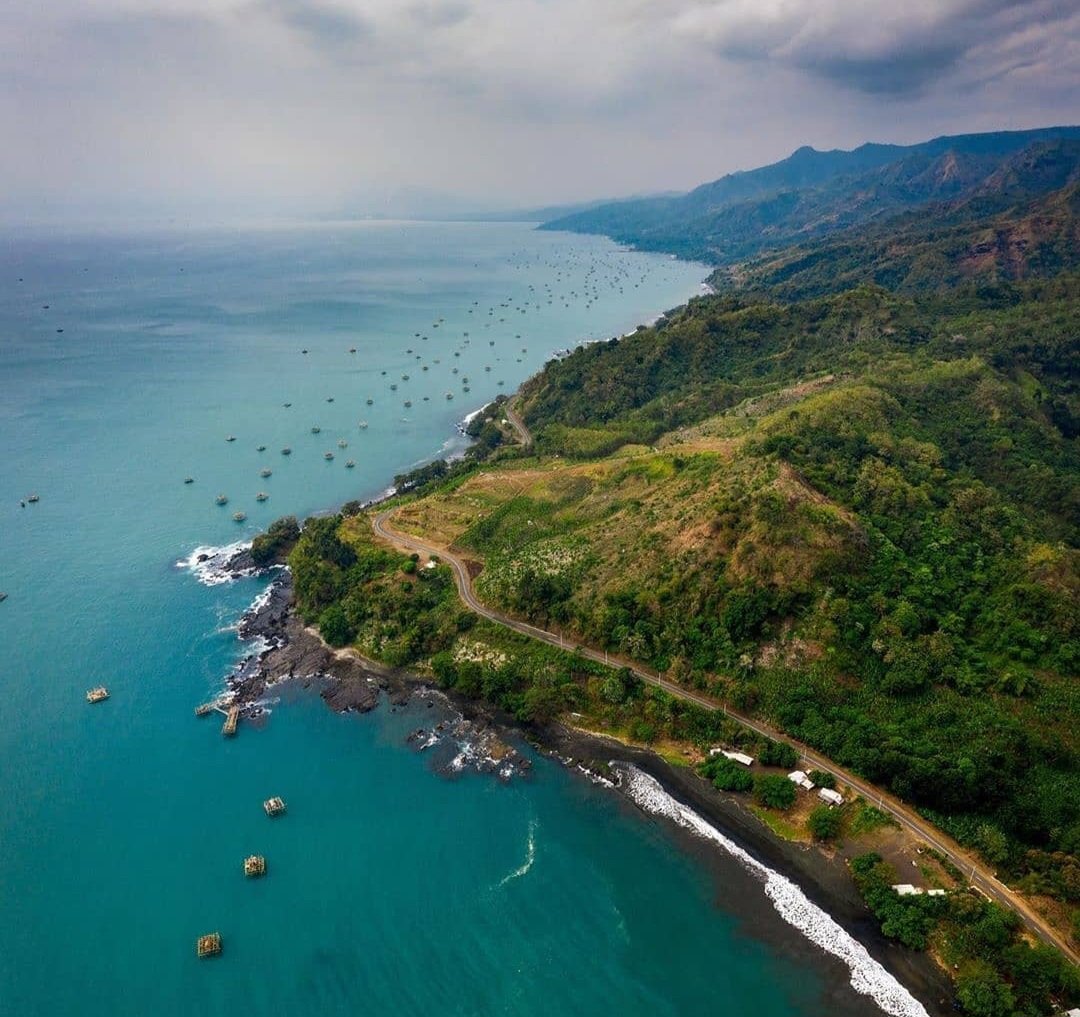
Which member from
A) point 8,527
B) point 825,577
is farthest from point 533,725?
point 8,527


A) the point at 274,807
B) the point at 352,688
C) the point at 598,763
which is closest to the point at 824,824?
the point at 598,763

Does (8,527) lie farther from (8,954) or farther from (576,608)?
(576,608)

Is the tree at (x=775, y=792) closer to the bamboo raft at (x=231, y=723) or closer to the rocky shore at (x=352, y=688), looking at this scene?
the rocky shore at (x=352, y=688)

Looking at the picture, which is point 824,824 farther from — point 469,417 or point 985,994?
point 469,417

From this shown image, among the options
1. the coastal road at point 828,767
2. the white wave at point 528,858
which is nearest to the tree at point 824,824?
the coastal road at point 828,767

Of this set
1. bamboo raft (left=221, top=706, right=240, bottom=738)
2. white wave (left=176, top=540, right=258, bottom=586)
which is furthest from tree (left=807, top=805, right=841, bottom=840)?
white wave (left=176, top=540, right=258, bottom=586)

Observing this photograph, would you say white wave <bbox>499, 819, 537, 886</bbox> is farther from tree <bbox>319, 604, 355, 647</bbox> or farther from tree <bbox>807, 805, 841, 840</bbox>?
tree <bbox>319, 604, 355, 647</bbox>

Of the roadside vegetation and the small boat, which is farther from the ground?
the roadside vegetation
